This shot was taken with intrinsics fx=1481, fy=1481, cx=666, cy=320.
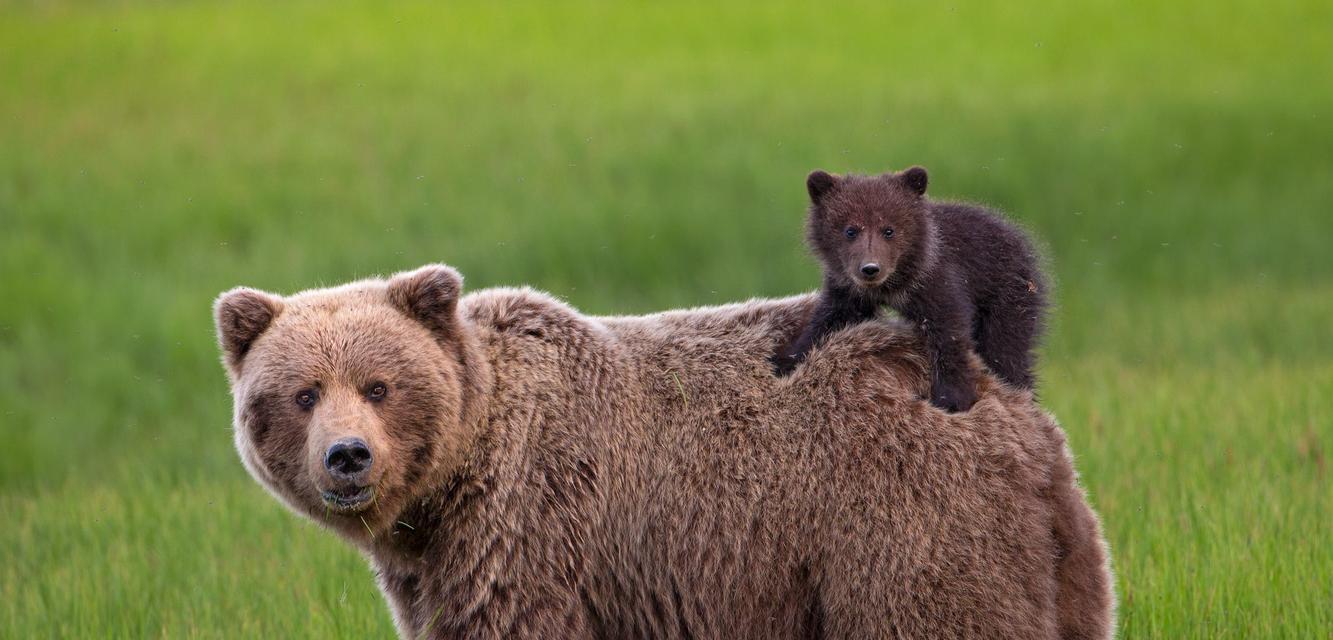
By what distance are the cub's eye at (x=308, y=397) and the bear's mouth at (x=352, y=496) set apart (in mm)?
337

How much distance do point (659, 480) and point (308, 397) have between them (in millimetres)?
1386

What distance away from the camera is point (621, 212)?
15.8 metres

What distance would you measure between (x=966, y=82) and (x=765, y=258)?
537 cm

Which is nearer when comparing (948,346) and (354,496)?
(354,496)

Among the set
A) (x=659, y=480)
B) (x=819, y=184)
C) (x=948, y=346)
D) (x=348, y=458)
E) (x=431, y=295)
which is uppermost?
(x=819, y=184)

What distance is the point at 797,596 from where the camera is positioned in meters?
5.62

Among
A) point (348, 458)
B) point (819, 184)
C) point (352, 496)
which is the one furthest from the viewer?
point (819, 184)

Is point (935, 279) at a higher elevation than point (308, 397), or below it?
higher

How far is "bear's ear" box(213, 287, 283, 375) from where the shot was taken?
18.5ft

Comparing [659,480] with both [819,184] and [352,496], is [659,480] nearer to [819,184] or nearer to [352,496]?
[352,496]

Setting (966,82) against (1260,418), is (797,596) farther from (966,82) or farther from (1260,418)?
(966,82)

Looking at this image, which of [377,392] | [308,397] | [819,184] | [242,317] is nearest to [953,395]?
[819,184]

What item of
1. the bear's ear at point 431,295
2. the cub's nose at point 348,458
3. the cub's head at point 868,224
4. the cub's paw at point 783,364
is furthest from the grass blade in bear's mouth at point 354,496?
the cub's head at point 868,224

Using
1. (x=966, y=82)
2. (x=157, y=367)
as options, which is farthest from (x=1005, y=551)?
(x=966, y=82)
